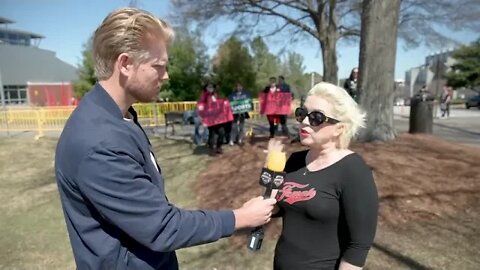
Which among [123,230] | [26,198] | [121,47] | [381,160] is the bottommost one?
[26,198]

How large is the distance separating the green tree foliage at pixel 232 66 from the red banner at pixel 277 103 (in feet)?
47.2

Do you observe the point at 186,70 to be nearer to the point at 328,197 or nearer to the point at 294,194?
the point at 294,194

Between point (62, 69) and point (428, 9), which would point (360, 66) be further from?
point (62, 69)

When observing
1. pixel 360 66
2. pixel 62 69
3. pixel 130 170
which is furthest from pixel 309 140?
pixel 62 69

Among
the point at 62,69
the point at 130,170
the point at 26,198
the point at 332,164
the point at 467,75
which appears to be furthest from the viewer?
the point at 62,69

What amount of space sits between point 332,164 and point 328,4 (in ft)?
60.0

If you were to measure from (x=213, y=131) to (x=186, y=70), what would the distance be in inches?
661

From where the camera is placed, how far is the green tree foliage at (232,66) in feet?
83.5

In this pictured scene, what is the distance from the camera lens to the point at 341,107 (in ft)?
7.36

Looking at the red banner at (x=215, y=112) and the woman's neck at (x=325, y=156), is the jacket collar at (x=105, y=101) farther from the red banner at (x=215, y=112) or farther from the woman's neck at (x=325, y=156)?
the red banner at (x=215, y=112)

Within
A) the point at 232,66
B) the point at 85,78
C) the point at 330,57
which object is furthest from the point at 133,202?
the point at 85,78

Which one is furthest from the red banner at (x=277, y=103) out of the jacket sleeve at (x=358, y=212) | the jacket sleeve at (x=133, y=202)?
the jacket sleeve at (x=133, y=202)

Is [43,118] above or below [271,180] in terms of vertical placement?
below

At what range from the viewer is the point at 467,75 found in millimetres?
43594
